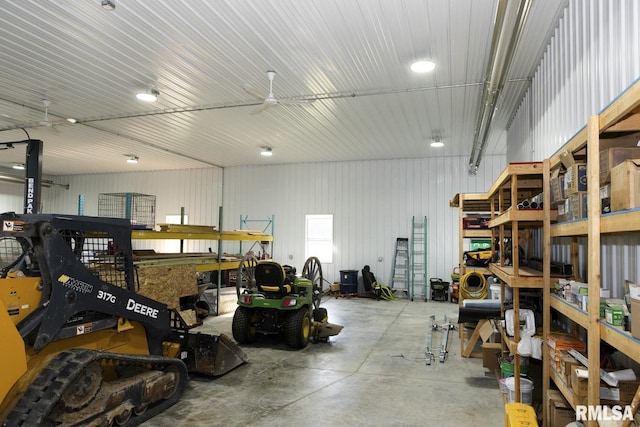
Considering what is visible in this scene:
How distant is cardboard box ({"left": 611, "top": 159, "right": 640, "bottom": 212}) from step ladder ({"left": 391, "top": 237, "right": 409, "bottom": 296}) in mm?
9661

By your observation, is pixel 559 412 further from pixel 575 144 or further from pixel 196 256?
pixel 196 256

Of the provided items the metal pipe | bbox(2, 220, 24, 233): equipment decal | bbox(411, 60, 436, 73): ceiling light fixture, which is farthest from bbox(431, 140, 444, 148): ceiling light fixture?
bbox(2, 220, 24, 233): equipment decal

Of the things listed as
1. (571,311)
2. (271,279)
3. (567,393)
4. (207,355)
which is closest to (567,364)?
(567,393)

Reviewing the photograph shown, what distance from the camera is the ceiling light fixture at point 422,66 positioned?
211 inches

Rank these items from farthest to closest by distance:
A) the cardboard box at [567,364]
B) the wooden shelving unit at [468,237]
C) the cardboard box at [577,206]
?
the wooden shelving unit at [468,237] → the cardboard box at [567,364] → the cardboard box at [577,206]

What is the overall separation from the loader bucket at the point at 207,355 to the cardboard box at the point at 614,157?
4258mm

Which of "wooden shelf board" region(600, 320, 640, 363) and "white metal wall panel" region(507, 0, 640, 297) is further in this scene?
"white metal wall panel" region(507, 0, 640, 297)

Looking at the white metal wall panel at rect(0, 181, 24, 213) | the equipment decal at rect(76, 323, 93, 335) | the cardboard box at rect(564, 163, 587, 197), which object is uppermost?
the white metal wall panel at rect(0, 181, 24, 213)

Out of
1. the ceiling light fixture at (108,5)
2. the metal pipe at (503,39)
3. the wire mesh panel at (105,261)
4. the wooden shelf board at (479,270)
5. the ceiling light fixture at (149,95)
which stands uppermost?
the ceiling light fixture at (108,5)

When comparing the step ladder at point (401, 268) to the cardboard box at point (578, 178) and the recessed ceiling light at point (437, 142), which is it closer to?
the recessed ceiling light at point (437, 142)

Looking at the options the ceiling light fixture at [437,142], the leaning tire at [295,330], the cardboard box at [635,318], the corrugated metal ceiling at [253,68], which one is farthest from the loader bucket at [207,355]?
the ceiling light fixture at [437,142]

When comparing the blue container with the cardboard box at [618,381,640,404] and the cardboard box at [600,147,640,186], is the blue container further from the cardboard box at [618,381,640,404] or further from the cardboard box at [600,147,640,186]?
the cardboard box at [600,147,640,186]

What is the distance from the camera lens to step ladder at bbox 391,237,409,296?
11.6m

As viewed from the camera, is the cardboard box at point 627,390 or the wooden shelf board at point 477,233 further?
the wooden shelf board at point 477,233
